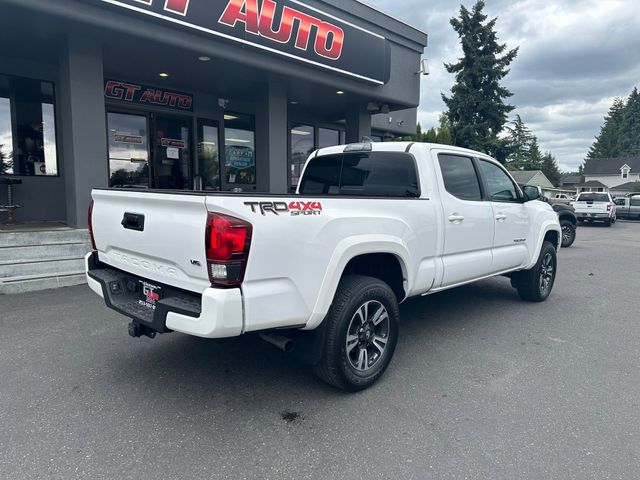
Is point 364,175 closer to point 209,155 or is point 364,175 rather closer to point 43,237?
point 43,237

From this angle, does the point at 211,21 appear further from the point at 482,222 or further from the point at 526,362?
the point at 526,362

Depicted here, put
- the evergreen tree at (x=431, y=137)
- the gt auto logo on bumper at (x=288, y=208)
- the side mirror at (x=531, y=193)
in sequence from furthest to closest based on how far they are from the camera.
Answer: the evergreen tree at (x=431, y=137)
the side mirror at (x=531, y=193)
the gt auto logo on bumper at (x=288, y=208)

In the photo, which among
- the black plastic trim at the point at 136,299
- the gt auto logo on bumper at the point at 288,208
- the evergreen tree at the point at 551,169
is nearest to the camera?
the gt auto logo on bumper at the point at 288,208

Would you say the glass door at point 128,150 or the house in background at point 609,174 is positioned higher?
the house in background at point 609,174

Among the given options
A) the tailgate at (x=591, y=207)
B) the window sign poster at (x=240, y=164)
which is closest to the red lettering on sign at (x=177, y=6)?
the window sign poster at (x=240, y=164)

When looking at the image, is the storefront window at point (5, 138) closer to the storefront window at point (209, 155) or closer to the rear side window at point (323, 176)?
the storefront window at point (209, 155)

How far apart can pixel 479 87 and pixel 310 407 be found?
114 feet

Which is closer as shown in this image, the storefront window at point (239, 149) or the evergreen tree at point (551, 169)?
the storefront window at point (239, 149)

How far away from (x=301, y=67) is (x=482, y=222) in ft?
20.1

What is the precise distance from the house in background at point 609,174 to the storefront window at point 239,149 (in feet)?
228

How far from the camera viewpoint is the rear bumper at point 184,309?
8.43 feet

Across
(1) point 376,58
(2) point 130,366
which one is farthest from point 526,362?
(1) point 376,58

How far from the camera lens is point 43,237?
269 inches

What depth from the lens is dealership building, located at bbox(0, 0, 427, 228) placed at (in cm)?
720
